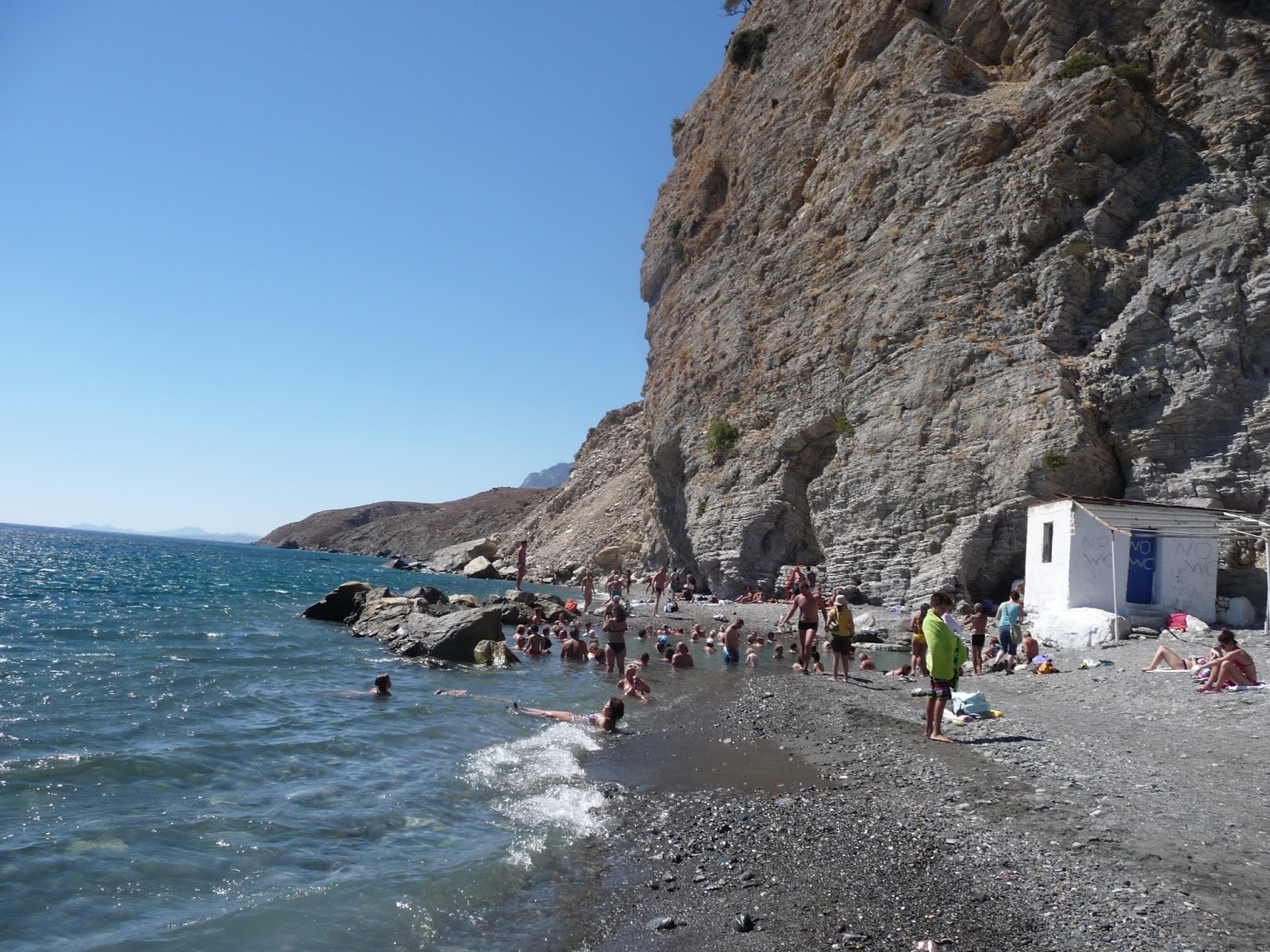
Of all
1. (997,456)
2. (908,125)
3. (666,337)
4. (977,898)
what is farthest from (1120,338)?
(666,337)

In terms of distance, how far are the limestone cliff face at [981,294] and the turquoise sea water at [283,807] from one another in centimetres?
1385

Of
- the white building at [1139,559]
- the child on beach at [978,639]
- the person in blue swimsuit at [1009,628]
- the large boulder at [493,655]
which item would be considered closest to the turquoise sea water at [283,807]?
the large boulder at [493,655]

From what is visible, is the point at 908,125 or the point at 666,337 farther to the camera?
the point at 666,337

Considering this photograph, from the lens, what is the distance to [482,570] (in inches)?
2420

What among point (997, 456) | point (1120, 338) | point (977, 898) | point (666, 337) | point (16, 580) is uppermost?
point (666, 337)

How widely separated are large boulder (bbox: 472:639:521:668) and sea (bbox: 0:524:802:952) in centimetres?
61

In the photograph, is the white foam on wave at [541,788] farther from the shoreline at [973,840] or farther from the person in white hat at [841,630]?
the person in white hat at [841,630]

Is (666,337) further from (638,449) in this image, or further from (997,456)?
(997,456)

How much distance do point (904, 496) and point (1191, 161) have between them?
1397 centimetres

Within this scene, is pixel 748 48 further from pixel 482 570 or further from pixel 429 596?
pixel 482 570

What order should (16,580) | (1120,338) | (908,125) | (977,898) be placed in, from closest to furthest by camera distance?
(977,898) < (1120,338) < (908,125) < (16,580)

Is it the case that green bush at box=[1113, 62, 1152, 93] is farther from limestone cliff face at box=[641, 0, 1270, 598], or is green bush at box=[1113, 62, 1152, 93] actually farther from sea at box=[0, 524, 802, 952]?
sea at box=[0, 524, 802, 952]

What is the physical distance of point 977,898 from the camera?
15.2 ft

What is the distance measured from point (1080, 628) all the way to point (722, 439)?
20.3 metres
